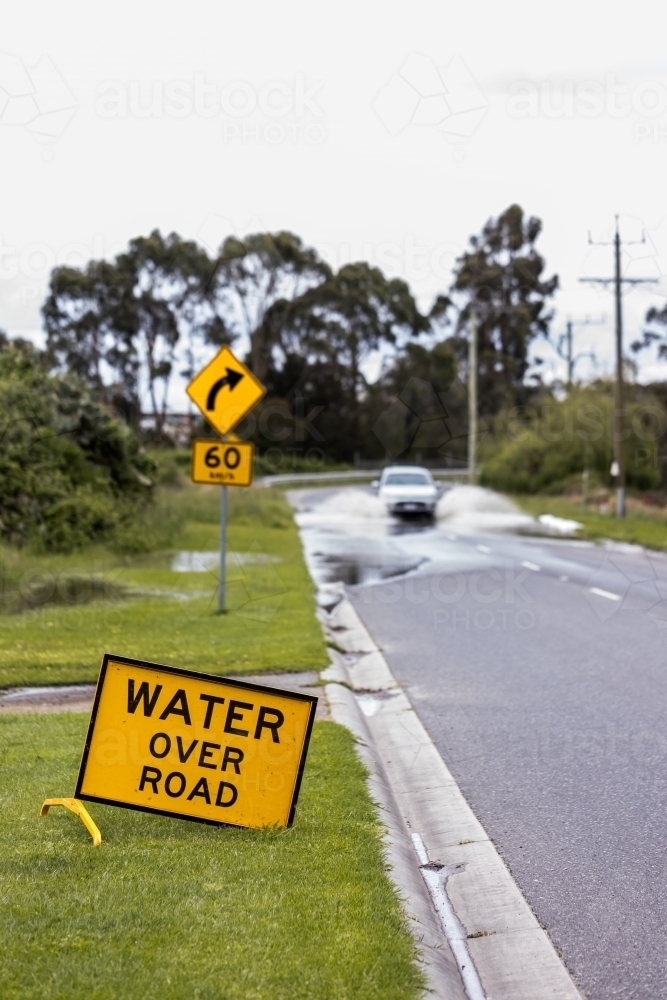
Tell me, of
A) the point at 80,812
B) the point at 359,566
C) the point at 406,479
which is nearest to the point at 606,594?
the point at 359,566

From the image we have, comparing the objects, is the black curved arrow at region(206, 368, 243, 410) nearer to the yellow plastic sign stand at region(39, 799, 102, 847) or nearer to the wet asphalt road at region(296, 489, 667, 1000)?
the wet asphalt road at region(296, 489, 667, 1000)

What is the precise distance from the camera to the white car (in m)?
35.5

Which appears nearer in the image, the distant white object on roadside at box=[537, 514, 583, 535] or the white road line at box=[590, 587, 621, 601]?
the white road line at box=[590, 587, 621, 601]

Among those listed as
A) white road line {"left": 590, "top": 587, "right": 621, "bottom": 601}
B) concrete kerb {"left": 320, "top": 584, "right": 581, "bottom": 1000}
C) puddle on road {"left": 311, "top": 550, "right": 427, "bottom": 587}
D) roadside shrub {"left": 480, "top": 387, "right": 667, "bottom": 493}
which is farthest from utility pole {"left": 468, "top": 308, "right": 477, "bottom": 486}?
concrete kerb {"left": 320, "top": 584, "right": 581, "bottom": 1000}

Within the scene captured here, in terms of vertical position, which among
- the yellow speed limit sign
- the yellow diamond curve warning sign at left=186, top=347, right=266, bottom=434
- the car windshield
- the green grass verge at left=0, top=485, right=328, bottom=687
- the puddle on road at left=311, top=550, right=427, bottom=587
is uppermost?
the yellow diamond curve warning sign at left=186, top=347, right=266, bottom=434

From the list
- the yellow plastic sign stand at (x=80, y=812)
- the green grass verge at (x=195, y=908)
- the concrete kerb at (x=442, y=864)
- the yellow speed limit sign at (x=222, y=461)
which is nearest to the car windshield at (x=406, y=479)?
the yellow speed limit sign at (x=222, y=461)

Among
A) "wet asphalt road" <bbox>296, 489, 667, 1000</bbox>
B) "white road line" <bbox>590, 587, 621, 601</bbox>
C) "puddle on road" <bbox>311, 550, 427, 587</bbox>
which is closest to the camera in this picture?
"wet asphalt road" <bbox>296, 489, 667, 1000</bbox>

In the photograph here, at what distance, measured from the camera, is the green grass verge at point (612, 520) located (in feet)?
91.0

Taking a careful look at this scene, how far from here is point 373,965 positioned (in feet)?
13.3

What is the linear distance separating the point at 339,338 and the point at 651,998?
201 ft

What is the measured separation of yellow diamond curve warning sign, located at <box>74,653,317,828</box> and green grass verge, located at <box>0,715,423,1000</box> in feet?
0.46

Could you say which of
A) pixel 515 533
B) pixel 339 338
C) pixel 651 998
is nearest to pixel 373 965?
pixel 651 998

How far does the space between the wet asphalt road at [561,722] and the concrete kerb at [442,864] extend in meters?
0.10

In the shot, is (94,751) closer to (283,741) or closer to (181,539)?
(283,741)
